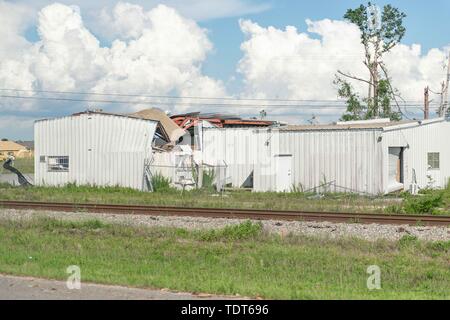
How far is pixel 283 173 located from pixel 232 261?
2119cm

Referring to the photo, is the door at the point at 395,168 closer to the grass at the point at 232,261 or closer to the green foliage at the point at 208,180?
the green foliage at the point at 208,180

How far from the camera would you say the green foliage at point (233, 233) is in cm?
1558

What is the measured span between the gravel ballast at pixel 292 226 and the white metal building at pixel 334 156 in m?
14.2

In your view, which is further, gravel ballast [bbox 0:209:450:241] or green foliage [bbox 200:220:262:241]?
gravel ballast [bbox 0:209:450:241]

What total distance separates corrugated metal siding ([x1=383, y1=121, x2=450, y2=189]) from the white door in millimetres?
4706

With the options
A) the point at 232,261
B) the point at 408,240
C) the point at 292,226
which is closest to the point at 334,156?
the point at 292,226

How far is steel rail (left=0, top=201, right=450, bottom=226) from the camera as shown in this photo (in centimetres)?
1883

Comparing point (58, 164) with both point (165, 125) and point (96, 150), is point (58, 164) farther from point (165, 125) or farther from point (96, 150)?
point (165, 125)

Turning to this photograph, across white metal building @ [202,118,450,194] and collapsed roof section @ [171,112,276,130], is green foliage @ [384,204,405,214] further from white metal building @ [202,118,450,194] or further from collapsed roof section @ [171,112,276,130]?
collapsed roof section @ [171,112,276,130]

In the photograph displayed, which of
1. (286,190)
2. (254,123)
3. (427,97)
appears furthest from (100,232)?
(427,97)

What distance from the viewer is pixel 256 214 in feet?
67.6

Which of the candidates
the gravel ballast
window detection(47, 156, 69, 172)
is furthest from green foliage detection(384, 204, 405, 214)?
window detection(47, 156, 69, 172)

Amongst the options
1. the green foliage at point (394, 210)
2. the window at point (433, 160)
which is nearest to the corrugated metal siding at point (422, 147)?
the window at point (433, 160)

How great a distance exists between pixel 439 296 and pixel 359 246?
4971 mm
